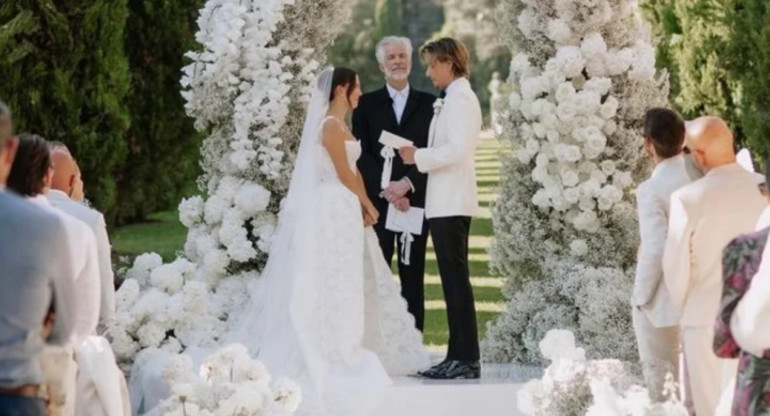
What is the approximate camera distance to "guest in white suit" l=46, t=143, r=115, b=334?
22.5ft

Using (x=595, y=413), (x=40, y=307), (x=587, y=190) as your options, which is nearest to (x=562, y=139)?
(x=587, y=190)

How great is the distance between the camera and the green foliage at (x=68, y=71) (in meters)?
13.0

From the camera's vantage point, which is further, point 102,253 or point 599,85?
point 599,85

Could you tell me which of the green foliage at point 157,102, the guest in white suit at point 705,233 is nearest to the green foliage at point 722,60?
the green foliage at point 157,102

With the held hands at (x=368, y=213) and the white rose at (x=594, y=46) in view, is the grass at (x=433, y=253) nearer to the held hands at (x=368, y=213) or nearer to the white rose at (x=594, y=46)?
the white rose at (x=594, y=46)

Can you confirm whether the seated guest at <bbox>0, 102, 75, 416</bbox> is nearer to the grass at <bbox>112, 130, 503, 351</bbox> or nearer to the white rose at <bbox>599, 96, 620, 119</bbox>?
the white rose at <bbox>599, 96, 620, 119</bbox>

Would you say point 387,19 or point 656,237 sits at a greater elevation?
point 387,19

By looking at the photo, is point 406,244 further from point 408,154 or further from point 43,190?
point 43,190

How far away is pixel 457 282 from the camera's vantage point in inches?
348

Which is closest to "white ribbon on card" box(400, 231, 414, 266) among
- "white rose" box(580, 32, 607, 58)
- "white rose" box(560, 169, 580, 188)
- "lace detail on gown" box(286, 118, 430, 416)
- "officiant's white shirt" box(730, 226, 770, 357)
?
"lace detail on gown" box(286, 118, 430, 416)

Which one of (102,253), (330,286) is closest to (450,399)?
(330,286)

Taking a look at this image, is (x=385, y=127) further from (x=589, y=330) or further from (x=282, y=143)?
(x=589, y=330)

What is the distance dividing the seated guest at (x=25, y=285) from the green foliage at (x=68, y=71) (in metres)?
8.35

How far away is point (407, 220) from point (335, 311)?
95cm
